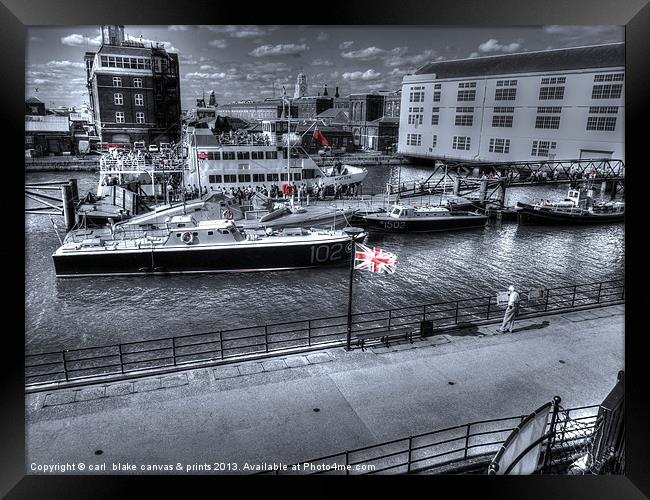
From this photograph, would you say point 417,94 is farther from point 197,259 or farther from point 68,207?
point 68,207

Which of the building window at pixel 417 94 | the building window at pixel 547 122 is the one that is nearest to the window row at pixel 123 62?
the building window at pixel 417 94

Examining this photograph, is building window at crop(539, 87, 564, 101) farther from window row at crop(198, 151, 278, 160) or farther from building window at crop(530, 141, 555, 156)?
window row at crop(198, 151, 278, 160)

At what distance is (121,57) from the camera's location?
1891 centimetres

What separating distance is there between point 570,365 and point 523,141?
45.8 feet

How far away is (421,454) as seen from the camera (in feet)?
23.1

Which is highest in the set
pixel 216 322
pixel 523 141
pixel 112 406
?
pixel 523 141

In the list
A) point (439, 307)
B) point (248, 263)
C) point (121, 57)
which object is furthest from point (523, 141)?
point (121, 57)

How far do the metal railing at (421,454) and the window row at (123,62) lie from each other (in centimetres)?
1471

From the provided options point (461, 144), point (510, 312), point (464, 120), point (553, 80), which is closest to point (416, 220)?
point (461, 144)

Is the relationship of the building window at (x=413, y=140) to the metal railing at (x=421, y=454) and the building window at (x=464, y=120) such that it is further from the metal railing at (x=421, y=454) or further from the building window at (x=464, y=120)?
the metal railing at (x=421, y=454)

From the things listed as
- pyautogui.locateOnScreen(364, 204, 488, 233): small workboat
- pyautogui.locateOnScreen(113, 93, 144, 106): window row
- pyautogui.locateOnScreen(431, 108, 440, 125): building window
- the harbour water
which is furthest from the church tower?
pyautogui.locateOnScreen(364, 204, 488, 233): small workboat

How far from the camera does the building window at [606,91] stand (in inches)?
596

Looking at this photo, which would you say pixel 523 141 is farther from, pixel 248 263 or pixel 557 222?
pixel 248 263

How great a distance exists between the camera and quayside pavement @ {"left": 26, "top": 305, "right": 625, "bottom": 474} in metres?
7.02
